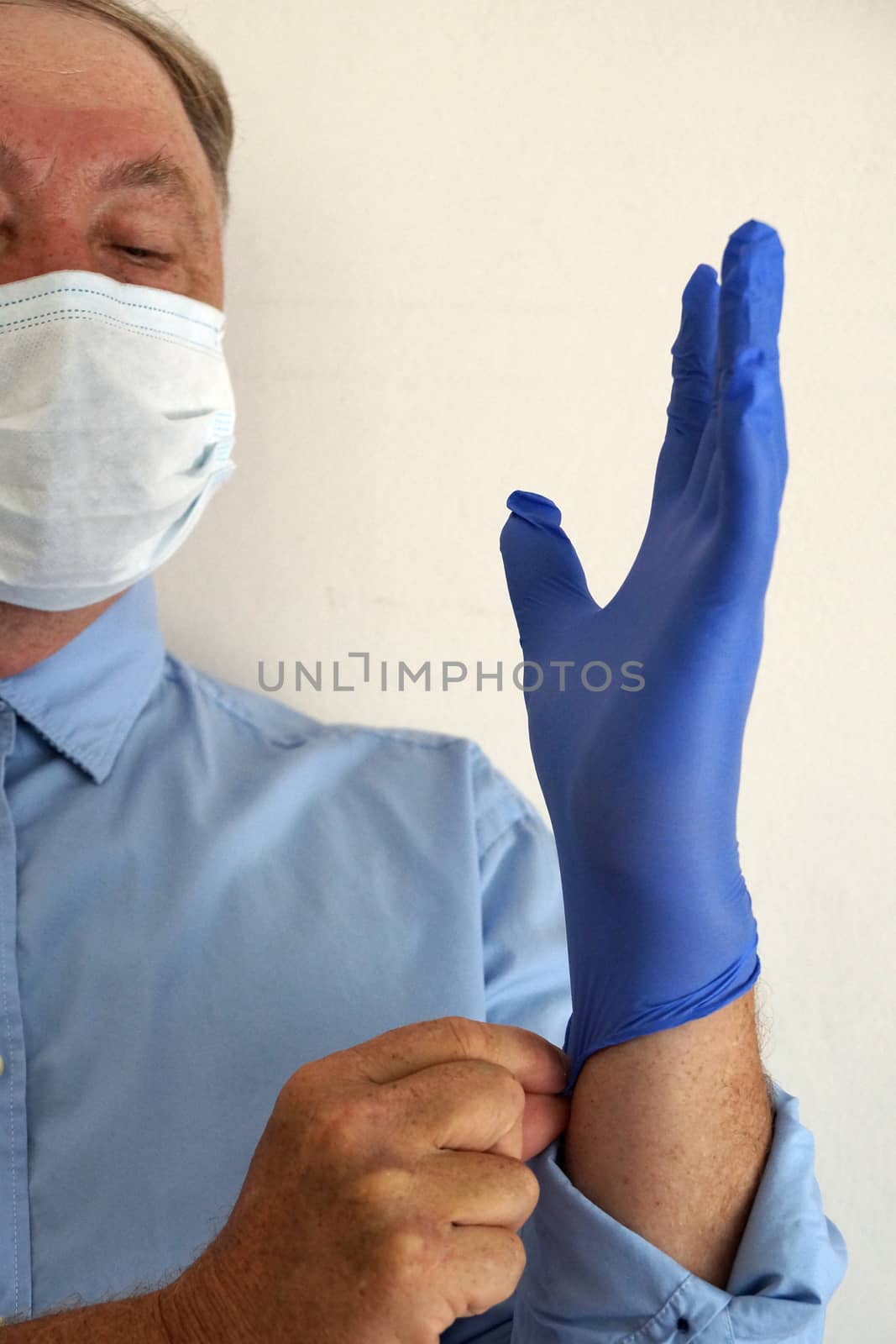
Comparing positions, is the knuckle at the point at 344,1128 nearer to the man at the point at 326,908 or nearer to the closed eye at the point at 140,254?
the man at the point at 326,908

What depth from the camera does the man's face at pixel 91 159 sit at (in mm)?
918

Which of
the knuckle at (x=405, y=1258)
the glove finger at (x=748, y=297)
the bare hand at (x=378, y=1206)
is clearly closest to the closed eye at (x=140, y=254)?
the glove finger at (x=748, y=297)

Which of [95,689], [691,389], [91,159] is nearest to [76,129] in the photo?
[91,159]

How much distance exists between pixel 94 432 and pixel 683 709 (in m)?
0.51

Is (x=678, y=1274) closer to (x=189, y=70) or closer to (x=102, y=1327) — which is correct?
(x=102, y=1327)

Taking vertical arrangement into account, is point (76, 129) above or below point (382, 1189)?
above

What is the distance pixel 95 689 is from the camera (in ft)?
3.35

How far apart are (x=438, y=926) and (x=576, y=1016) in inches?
10.2

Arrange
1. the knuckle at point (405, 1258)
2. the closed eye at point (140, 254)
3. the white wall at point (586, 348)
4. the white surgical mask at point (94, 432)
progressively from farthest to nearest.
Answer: the white wall at point (586, 348), the closed eye at point (140, 254), the white surgical mask at point (94, 432), the knuckle at point (405, 1258)

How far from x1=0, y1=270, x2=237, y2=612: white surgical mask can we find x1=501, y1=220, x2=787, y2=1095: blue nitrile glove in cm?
39

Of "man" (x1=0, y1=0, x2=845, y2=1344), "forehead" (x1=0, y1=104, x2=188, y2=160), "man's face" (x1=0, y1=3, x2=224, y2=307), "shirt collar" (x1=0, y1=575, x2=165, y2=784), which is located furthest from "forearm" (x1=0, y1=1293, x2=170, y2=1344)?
"forehead" (x1=0, y1=104, x2=188, y2=160)

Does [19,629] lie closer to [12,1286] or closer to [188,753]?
[188,753]

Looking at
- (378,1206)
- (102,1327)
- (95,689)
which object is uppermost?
(95,689)

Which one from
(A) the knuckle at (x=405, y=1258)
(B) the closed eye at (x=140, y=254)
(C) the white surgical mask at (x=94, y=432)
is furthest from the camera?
(B) the closed eye at (x=140, y=254)
